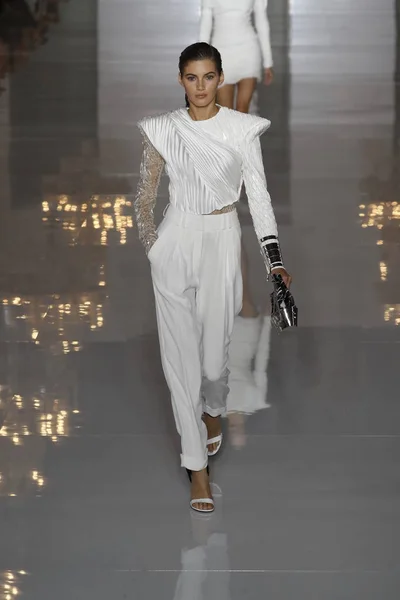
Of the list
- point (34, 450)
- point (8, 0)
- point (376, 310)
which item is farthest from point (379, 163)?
point (8, 0)

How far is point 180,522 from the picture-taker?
15.3ft

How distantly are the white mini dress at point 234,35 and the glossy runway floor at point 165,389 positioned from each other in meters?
0.79

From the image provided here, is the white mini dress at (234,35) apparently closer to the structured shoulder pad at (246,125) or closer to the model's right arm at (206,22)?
the model's right arm at (206,22)

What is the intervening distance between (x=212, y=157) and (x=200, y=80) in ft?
0.84

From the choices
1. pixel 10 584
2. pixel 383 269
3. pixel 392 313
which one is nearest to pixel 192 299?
pixel 10 584

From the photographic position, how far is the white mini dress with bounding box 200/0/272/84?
9.78m

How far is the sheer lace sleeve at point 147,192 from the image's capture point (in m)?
4.66

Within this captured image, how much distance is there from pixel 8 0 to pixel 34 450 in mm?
14050

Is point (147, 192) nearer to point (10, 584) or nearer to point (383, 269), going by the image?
Answer: point (10, 584)

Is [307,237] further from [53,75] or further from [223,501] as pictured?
[53,75]

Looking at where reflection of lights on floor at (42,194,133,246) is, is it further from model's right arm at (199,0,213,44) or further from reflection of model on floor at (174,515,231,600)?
reflection of model on floor at (174,515,231,600)

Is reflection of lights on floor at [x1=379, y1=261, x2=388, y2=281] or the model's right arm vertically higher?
the model's right arm

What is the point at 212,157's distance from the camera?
4.55 meters

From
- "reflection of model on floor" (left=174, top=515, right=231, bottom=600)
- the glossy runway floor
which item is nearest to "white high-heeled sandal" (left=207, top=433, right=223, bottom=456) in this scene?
the glossy runway floor
